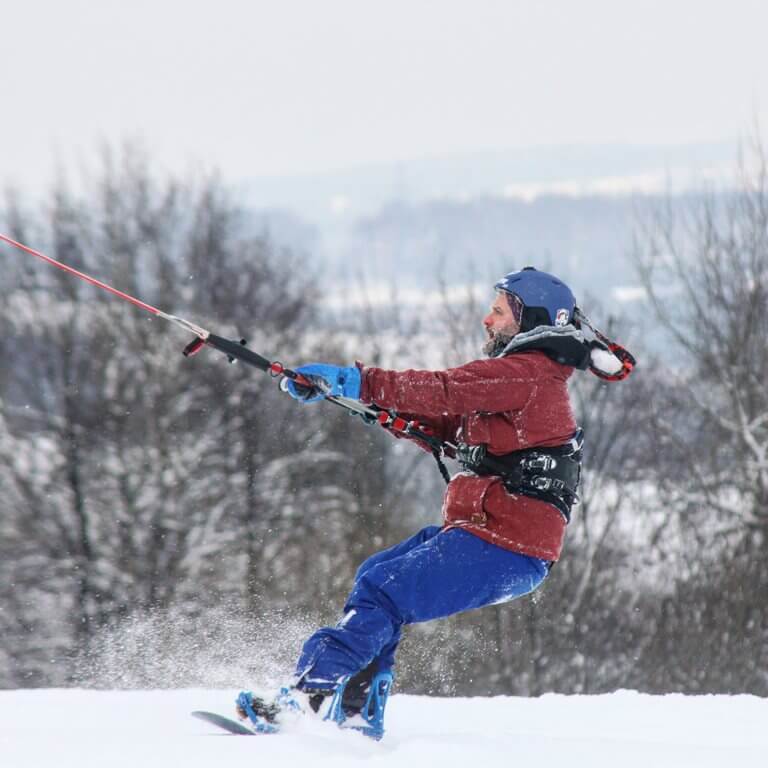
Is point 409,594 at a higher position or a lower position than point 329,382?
lower

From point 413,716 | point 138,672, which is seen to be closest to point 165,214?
point 138,672

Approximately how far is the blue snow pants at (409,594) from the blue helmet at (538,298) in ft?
3.10

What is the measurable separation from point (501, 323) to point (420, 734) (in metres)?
1.77

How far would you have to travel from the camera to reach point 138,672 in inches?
316

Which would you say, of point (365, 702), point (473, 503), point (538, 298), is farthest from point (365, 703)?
point (538, 298)

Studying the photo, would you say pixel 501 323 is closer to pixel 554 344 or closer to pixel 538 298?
pixel 538 298

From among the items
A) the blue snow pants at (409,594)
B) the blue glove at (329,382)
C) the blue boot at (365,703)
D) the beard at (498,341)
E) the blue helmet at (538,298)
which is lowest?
the blue boot at (365,703)

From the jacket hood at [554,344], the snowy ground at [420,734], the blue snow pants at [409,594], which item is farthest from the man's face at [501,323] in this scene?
the snowy ground at [420,734]

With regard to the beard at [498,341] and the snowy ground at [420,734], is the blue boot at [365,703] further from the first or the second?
the beard at [498,341]

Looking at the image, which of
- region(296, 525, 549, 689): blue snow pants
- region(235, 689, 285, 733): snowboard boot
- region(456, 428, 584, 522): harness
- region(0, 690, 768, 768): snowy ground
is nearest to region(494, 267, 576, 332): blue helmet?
region(456, 428, 584, 522): harness

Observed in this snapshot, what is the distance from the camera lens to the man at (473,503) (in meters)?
4.43

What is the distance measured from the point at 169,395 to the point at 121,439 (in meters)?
1.65

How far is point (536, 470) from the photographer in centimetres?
457

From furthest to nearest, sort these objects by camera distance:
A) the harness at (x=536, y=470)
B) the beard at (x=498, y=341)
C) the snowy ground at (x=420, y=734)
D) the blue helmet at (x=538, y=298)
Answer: the beard at (x=498, y=341) < the blue helmet at (x=538, y=298) < the harness at (x=536, y=470) < the snowy ground at (x=420, y=734)
